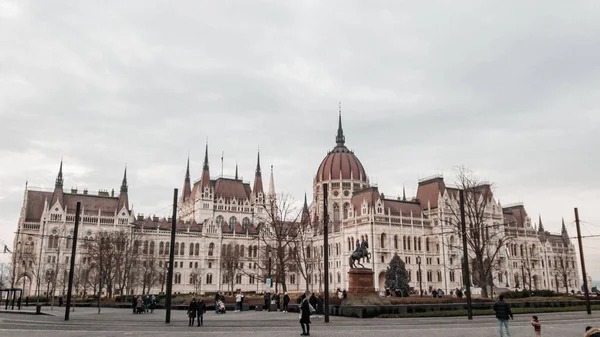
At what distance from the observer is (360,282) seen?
32.8m

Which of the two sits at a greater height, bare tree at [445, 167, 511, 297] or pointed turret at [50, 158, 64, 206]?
pointed turret at [50, 158, 64, 206]

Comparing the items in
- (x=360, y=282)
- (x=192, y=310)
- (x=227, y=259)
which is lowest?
(x=192, y=310)

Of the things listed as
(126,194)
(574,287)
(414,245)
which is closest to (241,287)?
(126,194)

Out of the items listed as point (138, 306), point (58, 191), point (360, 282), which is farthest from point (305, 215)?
point (360, 282)

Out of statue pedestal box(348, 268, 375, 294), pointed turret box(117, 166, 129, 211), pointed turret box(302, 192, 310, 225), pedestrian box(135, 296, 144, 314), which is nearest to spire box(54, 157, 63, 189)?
pointed turret box(117, 166, 129, 211)

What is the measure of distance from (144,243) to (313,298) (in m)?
72.6

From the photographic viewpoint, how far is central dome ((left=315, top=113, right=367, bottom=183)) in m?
120

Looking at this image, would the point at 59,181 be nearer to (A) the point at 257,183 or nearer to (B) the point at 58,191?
(B) the point at 58,191

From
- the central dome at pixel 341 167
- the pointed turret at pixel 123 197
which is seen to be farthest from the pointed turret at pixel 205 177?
the central dome at pixel 341 167

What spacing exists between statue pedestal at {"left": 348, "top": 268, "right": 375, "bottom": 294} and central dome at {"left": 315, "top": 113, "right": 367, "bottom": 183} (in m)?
86.0

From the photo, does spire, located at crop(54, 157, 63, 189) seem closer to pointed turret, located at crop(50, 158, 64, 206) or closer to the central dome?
pointed turret, located at crop(50, 158, 64, 206)

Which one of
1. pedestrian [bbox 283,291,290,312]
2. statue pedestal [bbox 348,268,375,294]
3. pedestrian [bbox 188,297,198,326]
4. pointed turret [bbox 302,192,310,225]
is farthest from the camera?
pointed turret [bbox 302,192,310,225]

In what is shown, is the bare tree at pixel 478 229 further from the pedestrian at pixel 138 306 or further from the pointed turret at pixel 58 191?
the pointed turret at pixel 58 191

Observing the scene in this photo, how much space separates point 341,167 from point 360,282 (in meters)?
88.4
